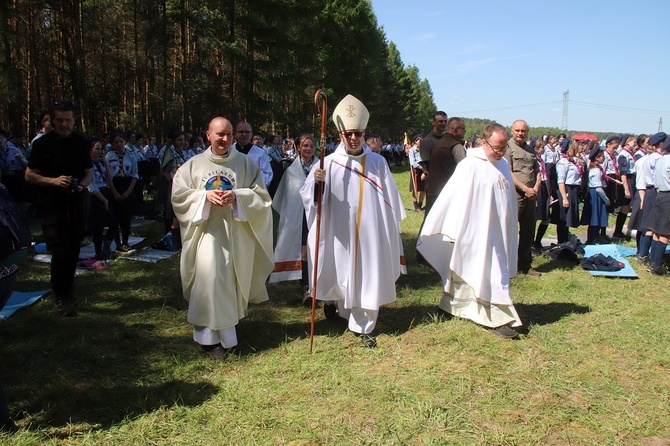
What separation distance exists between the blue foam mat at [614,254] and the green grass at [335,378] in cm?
119

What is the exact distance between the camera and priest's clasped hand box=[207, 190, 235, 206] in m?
4.34

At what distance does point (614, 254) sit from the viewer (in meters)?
8.60

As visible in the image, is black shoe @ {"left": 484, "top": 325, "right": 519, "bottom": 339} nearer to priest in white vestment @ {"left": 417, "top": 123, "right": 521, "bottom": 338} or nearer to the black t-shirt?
priest in white vestment @ {"left": 417, "top": 123, "right": 521, "bottom": 338}

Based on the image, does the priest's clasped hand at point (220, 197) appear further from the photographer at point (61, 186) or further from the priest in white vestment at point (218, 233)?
the photographer at point (61, 186)

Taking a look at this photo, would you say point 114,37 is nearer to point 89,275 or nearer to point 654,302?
point 89,275

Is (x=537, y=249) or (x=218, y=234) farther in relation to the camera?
(x=537, y=249)

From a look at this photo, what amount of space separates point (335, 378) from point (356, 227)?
1.48 m

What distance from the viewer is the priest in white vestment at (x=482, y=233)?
5090mm

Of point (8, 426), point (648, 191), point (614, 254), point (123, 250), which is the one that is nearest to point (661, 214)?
point (648, 191)

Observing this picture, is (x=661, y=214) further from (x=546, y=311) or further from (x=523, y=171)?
(x=546, y=311)

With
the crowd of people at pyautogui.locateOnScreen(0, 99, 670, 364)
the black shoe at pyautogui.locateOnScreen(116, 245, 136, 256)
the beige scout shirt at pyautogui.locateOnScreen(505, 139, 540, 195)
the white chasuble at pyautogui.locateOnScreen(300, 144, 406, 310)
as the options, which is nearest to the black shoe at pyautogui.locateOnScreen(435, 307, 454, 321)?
the crowd of people at pyautogui.locateOnScreen(0, 99, 670, 364)

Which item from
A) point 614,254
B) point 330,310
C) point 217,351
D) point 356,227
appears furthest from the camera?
point 614,254

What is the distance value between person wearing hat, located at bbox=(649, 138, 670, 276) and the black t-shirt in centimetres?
765

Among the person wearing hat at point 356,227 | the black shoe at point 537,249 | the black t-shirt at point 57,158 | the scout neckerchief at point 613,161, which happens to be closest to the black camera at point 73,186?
the black t-shirt at point 57,158
